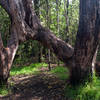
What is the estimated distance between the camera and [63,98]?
4375mm

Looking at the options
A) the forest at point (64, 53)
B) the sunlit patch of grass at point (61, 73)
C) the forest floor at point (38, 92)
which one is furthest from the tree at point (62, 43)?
the sunlit patch of grass at point (61, 73)

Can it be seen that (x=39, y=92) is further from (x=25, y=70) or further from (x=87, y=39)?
(x=25, y=70)

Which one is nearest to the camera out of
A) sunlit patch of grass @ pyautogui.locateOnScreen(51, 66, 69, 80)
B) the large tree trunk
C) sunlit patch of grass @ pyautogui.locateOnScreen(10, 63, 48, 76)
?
the large tree trunk

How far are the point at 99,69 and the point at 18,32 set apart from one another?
390 cm

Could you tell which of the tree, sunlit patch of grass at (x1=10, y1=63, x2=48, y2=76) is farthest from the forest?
sunlit patch of grass at (x1=10, y1=63, x2=48, y2=76)

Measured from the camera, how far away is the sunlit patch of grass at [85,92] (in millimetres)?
4063

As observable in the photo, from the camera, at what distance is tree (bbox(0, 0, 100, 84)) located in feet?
14.6

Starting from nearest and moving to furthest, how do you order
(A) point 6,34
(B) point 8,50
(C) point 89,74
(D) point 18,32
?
1. (C) point 89,74
2. (B) point 8,50
3. (D) point 18,32
4. (A) point 6,34

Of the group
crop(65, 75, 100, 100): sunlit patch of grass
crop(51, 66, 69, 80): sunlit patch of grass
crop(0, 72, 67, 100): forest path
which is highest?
crop(65, 75, 100, 100): sunlit patch of grass

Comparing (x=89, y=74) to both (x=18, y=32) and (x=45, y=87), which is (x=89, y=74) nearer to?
(x=45, y=87)

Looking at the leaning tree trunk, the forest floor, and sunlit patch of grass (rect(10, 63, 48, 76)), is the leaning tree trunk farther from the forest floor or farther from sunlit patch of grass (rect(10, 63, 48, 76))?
sunlit patch of grass (rect(10, 63, 48, 76))

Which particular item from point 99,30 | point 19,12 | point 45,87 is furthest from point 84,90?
point 19,12

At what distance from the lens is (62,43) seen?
5.50 meters

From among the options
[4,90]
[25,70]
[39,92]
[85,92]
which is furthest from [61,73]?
[4,90]
